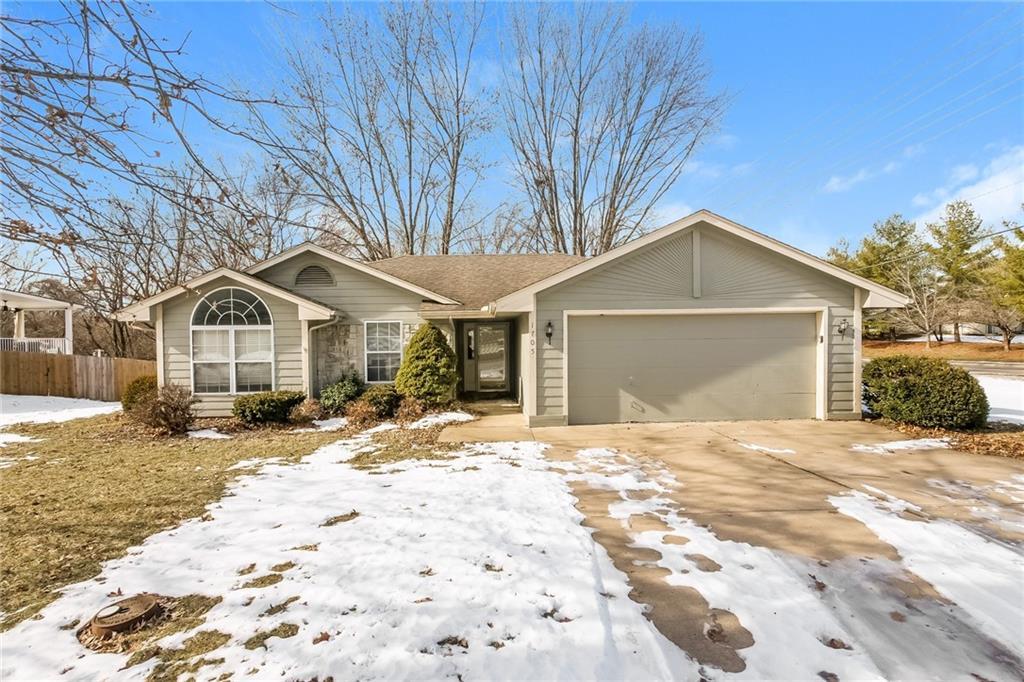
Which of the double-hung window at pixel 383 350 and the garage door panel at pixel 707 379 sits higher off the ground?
the double-hung window at pixel 383 350

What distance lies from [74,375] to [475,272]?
44.4 ft

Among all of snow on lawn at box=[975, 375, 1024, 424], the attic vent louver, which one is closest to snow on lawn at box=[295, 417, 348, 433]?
the attic vent louver

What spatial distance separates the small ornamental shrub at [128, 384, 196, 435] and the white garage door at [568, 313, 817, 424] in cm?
773

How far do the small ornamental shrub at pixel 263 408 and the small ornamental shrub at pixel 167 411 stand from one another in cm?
89

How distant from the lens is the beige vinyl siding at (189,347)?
1062 cm

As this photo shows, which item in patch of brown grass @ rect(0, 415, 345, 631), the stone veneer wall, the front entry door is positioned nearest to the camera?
patch of brown grass @ rect(0, 415, 345, 631)

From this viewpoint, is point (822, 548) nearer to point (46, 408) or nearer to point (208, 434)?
point (208, 434)

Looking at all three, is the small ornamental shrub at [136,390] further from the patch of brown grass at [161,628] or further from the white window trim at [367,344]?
the patch of brown grass at [161,628]

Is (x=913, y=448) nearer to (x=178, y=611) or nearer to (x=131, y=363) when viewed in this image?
(x=178, y=611)

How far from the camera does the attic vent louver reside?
11336 mm

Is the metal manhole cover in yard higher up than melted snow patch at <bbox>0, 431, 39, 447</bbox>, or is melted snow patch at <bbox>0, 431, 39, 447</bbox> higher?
the metal manhole cover in yard

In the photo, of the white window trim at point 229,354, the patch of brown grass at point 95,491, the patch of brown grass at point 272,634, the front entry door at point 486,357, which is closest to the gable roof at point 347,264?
the white window trim at point 229,354

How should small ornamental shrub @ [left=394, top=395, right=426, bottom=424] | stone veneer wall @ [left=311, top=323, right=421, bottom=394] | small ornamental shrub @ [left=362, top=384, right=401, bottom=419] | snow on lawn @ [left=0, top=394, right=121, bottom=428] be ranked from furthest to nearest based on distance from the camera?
snow on lawn @ [left=0, top=394, right=121, bottom=428] < stone veneer wall @ [left=311, top=323, right=421, bottom=394] < small ornamental shrub @ [left=362, top=384, right=401, bottom=419] < small ornamental shrub @ [left=394, top=395, right=426, bottom=424]

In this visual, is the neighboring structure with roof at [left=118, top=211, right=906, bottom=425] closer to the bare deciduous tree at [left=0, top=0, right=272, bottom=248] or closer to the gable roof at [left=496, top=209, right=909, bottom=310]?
the gable roof at [left=496, top=209, right=909, bottom=310]
